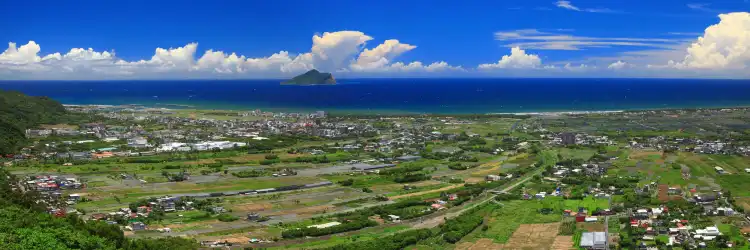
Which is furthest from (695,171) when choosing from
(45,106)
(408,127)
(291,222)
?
(45,106)

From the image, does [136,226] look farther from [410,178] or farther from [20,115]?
[20,115]

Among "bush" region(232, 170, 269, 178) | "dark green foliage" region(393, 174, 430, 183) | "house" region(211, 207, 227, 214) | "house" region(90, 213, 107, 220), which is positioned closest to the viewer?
"house" region(90, 213, 107, 220)

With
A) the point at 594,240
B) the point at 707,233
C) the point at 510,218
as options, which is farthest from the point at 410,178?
the point at 707,233

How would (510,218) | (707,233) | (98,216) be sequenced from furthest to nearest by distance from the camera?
1. (510,218)
2. (98,216)
3. (707,233)

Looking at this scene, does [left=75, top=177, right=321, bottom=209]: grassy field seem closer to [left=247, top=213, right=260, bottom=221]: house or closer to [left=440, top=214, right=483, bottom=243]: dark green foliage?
[left=247, top=213, right=260, bottom=221]: house

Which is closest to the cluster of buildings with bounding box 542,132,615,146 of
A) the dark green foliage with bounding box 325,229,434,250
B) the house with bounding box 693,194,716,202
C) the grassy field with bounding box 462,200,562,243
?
the house with bounding box 693,194,716,202

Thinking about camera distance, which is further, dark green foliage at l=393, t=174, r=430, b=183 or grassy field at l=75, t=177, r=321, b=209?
dark green foliage at l=393, t=174, r=430, b=183

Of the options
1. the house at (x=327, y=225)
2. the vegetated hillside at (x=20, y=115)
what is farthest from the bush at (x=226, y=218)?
the vegetated hillside at (x=20, y=115)

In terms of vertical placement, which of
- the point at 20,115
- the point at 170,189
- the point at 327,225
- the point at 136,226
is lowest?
the point at 327,225
